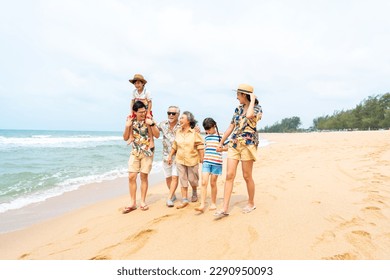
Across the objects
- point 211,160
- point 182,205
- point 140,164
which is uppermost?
point 211,160

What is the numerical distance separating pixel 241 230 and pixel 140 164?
226 centimetres

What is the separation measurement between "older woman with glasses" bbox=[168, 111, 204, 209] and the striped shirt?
8.6 inches

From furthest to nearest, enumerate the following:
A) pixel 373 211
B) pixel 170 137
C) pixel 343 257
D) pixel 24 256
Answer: pixel 170 137 < pixel 373 211 < pixel 24 256 < pixel 343 257

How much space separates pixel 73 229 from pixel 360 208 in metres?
4.37

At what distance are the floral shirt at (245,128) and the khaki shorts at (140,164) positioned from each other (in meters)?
1.60

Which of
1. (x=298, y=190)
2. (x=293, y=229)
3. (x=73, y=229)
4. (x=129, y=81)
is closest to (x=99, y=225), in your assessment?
(x=73, y=229)

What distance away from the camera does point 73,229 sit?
432 centimetres

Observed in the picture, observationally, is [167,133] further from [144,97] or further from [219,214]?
[219,214]

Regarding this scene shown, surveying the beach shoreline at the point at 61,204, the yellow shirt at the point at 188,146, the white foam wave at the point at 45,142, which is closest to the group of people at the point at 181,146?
the yellow shirt at the point at 188,146

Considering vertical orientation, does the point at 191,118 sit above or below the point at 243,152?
above

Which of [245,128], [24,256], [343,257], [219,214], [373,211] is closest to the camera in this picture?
[343,257]

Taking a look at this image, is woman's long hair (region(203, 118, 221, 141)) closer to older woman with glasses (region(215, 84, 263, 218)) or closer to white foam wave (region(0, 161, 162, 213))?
older woman with glasses (region(215, 84, 263, 218))

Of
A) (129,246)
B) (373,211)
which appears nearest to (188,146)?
(129,246)

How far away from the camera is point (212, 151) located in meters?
4.39
